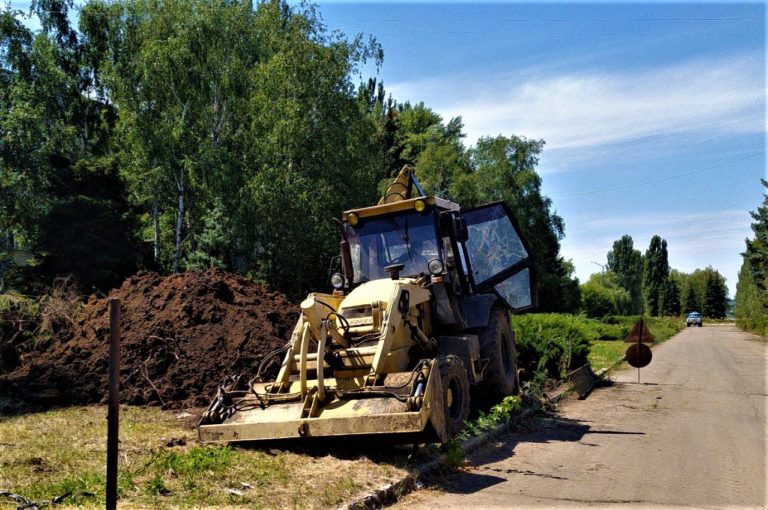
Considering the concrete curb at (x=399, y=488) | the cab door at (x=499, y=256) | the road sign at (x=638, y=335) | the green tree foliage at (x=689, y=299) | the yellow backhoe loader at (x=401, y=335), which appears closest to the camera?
the concrete curb at (x=399, y=488)

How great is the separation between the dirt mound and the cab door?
3.70m

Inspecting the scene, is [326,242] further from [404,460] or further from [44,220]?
[404,460]

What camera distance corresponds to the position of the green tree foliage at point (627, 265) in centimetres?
11431

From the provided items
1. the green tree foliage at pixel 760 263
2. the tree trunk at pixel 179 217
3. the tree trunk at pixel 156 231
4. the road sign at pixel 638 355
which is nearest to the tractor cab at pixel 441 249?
the road sign at pixel 638 355

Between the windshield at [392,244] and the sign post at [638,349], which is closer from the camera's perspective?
the windshield at [392,244]

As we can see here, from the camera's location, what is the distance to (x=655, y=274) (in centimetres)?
10931

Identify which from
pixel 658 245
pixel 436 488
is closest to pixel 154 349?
pixel 436 488

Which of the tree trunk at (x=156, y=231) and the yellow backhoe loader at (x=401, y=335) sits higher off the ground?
the tree trunk at (x=156, y=231)

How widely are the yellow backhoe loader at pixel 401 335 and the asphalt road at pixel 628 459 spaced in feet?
2.61

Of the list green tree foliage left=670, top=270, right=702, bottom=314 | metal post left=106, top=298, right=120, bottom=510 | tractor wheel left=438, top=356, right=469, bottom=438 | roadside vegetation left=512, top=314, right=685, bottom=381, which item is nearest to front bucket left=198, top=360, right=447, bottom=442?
tractor wheel left=438, top=356, right=469, bottom=438

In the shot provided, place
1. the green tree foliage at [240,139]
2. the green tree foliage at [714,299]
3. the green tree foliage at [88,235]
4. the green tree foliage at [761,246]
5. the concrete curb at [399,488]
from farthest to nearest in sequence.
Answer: the green tree foliage at [714,299] → the green tree foliage at [761,246] → the green tree foliage at [240,139] → the green tree foliage at [88,235] → the concrete curb at [399,488]

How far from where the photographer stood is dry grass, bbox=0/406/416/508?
6.34 metres

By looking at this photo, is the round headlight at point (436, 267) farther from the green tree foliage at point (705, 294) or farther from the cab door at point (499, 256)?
the green tree foliage at point (705, 294)

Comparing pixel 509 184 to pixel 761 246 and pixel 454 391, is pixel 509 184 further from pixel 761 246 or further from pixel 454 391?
pixel 454 391
